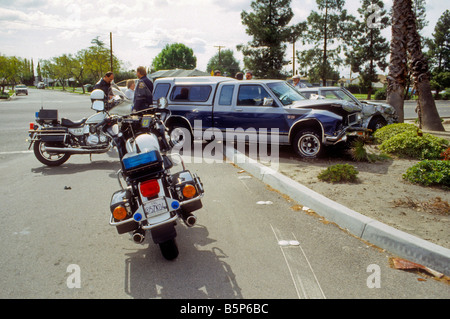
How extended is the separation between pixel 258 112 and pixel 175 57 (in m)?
99.7

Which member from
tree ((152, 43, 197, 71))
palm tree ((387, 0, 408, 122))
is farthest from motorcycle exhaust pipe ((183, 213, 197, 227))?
tree ((152, 43, 197, 71))

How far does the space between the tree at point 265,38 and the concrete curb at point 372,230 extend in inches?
1525

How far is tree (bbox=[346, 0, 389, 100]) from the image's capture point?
1742 inches

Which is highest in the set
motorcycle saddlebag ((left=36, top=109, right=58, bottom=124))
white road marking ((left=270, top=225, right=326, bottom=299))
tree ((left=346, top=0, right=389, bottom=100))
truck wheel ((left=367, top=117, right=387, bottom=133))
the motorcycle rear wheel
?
tree ((left=346, top=0, right=389, bottom=100))

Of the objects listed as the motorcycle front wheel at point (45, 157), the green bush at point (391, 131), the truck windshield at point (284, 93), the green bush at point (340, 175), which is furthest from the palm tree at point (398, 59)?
the motorcycle front wheel at point (45, 157)

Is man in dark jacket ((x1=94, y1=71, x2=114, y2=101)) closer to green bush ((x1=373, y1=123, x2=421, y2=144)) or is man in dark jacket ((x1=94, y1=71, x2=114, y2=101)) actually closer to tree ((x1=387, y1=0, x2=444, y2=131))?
green bush ((x1=373, y1=123, x2=421, y2=144))

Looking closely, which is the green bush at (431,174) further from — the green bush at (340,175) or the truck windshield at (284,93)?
the truck windshield at (284,93)

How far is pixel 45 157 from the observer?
8.07 meters

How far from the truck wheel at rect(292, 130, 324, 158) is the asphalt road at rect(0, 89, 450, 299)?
2.84 meters

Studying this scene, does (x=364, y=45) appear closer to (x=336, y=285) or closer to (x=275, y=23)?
(x=275, y=23)

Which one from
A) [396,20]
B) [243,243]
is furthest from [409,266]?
[396,20]

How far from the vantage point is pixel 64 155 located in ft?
26.8

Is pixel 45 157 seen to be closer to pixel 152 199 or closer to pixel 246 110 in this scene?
pixel 246 110

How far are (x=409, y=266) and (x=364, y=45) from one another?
49.4 m
